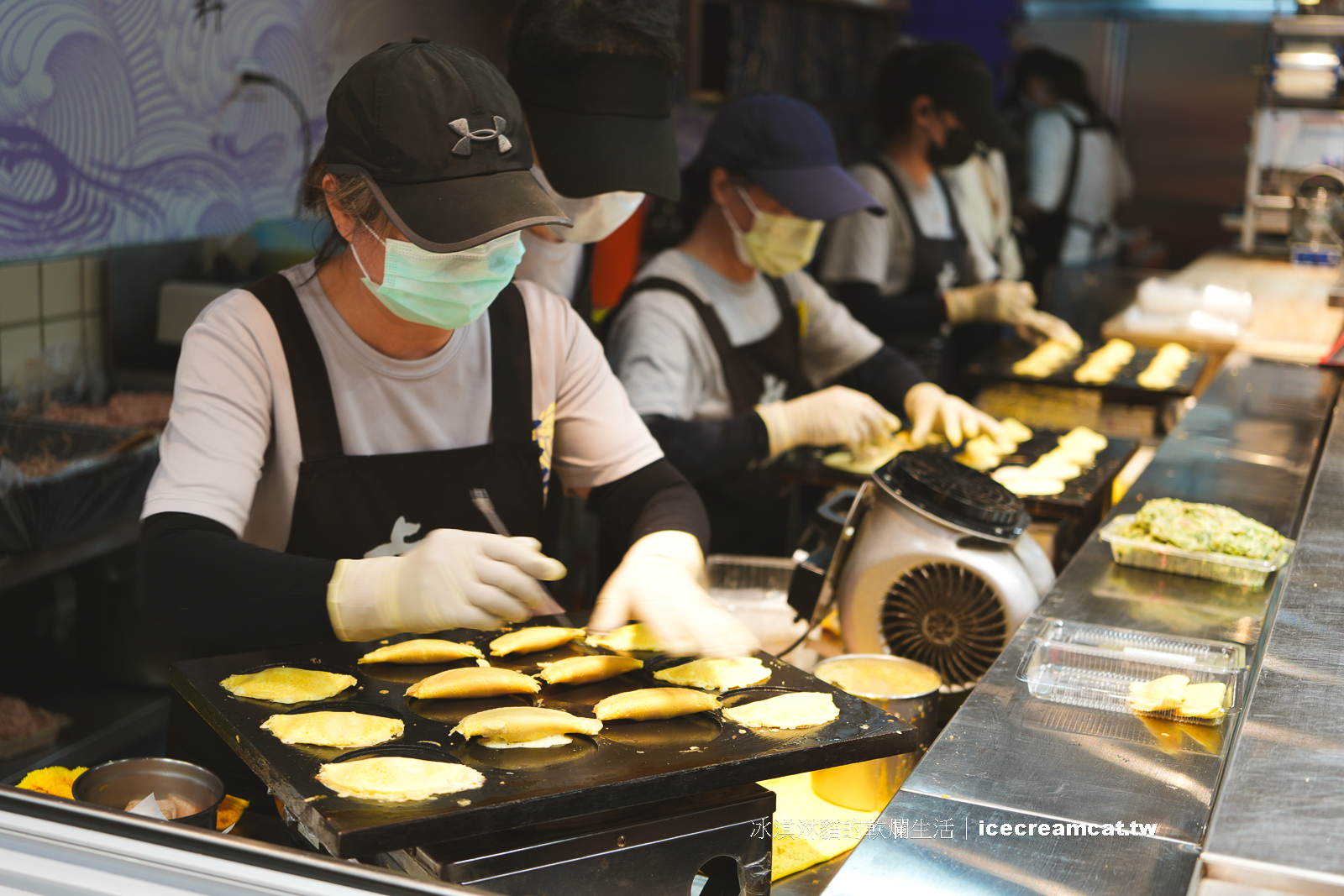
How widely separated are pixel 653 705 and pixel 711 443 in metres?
1.29

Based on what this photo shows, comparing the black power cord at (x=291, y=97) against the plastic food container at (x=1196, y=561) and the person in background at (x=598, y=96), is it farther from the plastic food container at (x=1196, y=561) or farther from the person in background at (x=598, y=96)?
the plastic food container at (x=1196, y=561)

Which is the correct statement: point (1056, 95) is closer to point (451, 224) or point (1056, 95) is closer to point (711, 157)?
point (711, 157)

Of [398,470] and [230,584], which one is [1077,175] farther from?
[230,584]

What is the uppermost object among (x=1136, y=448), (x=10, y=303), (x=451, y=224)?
(x=451, y=224)

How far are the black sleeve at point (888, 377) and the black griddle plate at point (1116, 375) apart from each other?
491mm

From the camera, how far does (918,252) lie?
431cm

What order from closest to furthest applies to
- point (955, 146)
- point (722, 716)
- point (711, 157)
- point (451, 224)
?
point (722, 716)
point (451, 224)
point (711, 157)
point (955, 146)

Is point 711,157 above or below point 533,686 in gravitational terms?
above

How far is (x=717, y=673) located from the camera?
146cm

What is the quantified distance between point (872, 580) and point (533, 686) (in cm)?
65

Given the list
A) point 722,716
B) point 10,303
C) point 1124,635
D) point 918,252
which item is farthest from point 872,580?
point 918,252

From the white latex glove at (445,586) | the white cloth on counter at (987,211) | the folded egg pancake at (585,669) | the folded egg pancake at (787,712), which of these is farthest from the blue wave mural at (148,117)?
the white cloth on counter at (987,211)

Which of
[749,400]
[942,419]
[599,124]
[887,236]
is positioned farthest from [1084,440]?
[599,124]

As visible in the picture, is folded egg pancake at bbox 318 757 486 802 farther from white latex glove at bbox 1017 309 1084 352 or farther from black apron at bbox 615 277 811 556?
white latex glove at bbox 1017 309 1084 352
